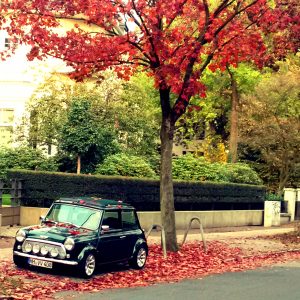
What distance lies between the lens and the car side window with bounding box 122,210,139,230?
42.2 ft

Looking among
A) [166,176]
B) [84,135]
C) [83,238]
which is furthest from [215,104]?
[83,238]

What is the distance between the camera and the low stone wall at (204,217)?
18500 mm

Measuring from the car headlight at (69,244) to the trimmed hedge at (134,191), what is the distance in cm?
809

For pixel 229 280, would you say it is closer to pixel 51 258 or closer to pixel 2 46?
pixel 51 258

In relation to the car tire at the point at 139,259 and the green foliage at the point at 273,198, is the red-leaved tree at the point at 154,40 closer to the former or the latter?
the car tire at the point at 139,259

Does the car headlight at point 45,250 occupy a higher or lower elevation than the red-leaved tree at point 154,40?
lower

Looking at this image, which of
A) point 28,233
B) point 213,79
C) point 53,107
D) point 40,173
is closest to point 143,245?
point 28,233

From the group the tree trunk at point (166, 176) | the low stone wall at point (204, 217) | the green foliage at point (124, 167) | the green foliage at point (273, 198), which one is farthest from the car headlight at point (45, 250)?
the green foliage at point (273, 198)

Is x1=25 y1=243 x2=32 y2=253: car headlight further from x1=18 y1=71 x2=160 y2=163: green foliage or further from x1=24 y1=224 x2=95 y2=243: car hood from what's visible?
x1=18 y1=71 x2=160 y2=163: green foliage

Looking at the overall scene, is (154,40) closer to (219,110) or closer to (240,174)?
(240,174)

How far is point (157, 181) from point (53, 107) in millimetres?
6578

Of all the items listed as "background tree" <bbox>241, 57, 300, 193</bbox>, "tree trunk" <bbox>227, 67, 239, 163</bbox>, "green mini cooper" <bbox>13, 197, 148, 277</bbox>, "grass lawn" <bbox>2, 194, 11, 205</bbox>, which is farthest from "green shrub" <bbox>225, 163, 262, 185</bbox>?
"green mini cooper" <bbox>13, 197, 148, 277</bbox>

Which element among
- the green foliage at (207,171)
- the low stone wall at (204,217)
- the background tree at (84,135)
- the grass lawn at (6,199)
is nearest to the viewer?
the low stone wall at (204,217)

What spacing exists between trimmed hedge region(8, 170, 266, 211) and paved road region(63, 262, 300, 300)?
25.6 feet
